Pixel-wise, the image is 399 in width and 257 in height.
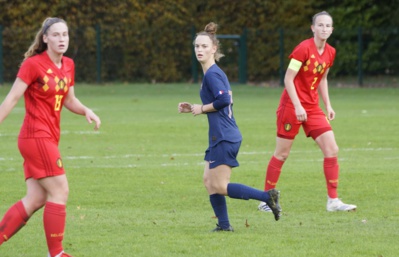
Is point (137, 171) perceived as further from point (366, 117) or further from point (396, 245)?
point (366, 117)

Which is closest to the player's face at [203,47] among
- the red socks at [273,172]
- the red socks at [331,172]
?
the red socks at [273,172]

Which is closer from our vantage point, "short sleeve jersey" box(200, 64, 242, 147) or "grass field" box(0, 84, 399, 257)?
"grass field" box(0, 84, 399, 257)

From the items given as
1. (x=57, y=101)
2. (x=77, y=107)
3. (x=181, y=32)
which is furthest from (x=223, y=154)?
(x=181, y=32)

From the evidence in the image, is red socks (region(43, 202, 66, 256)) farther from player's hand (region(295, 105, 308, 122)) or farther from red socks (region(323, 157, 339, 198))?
red socks (region(323, 157, 339, 198))

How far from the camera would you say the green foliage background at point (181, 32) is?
129ft

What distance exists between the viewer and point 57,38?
25.7 feet

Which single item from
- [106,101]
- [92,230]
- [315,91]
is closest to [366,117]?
[106,101]

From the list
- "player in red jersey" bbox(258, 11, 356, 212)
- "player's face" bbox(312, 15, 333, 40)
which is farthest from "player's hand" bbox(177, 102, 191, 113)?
"player's face" bbox(312, 15, 333, 40)

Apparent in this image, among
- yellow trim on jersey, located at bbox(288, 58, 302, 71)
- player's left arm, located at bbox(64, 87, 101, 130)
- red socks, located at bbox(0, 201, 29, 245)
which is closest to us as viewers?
red socks, located at bbox(0, 201, 29, 245)

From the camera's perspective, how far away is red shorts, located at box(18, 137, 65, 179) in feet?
25.4

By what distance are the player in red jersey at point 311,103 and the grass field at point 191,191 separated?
0.38m

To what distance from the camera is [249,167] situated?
15031mm

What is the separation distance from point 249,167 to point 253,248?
21.5ft

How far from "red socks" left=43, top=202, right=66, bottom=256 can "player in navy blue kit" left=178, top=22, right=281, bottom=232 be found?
178cm
